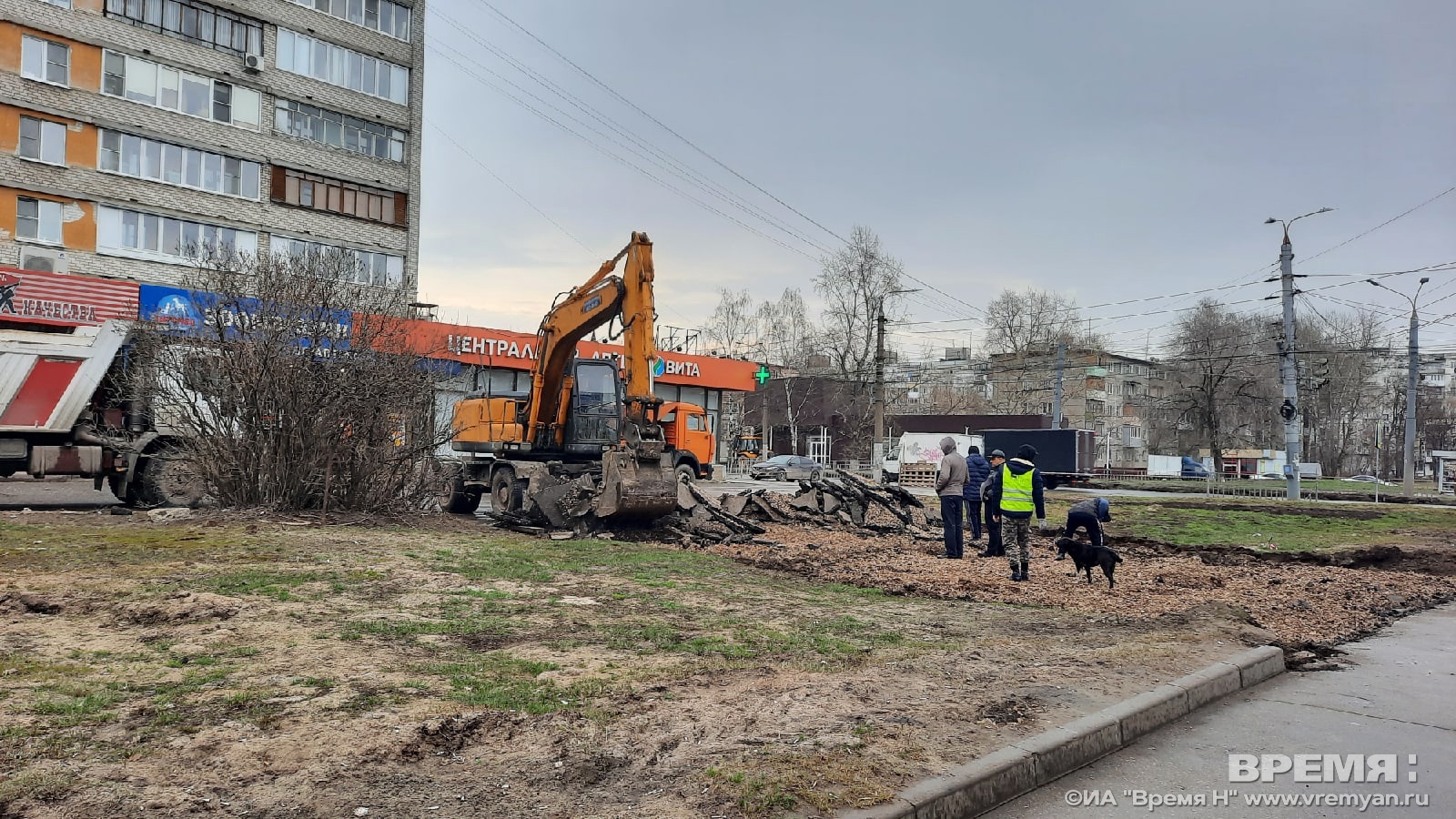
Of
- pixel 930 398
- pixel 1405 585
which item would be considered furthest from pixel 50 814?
pixel 930 398

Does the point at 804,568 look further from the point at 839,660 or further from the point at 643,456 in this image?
the point at 839,660

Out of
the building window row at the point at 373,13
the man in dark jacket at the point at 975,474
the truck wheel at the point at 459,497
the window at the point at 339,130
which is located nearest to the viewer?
the man in dark jacket at the point at 975,474

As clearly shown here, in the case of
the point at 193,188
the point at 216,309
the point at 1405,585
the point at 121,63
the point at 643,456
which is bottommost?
the point at 1405,585

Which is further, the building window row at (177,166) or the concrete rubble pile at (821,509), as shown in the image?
the building window row at (177,166)

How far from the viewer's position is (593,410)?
1795 cm

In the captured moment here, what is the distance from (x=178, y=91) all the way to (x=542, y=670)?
34.8 meters

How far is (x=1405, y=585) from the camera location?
11.6 metres

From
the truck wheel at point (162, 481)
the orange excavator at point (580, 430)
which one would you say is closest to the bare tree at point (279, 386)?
the truck wheel at point (162, 481)

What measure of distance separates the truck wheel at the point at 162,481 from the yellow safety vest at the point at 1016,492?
13.0 m

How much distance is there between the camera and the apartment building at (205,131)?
30453 mm

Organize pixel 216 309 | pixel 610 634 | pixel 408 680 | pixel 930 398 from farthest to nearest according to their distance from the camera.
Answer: pixel 930 398 < pixel 216 309 < pixel 610 634 < pixel 408 680

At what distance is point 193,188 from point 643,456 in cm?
2629

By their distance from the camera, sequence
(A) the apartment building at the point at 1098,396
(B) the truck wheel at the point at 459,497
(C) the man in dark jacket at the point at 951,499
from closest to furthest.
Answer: (C) the man in dark jacket at the point at 951,499 < (B) the truck wheel at the point at 459,497 < (A) the apartment building at the point at 1098,396

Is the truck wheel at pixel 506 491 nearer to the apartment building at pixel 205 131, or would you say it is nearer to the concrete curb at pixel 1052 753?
the apartment building at pixel 205 131
